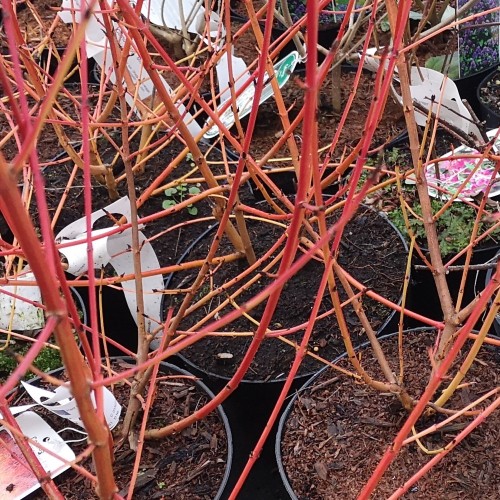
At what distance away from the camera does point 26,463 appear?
4.00ft

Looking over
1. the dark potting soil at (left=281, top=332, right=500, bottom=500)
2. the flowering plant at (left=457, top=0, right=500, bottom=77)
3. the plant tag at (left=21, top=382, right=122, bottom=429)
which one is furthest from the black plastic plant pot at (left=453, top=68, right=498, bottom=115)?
the plant tag at (left=21, top=382, right=122, bottom=429)

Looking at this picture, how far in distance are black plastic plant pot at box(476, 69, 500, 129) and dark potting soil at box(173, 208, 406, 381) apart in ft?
2.05

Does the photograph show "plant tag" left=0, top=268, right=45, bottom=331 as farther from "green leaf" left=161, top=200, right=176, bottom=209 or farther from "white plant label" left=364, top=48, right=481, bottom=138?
"white plant label" left=364, top=48, right=481, bottom=138

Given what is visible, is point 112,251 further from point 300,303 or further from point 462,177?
point 462,177

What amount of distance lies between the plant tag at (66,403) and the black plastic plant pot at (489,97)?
1.60 meters

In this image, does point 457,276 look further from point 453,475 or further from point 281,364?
point 453,475

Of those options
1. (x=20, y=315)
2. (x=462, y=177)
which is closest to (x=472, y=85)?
(x=462, y=177)

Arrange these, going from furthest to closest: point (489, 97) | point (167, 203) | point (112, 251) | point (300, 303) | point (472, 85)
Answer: point (472, 85) < point (489, 97) < point (167, 203) < point (300, 303) < point (112, 251)

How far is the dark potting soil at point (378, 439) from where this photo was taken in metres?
1.15

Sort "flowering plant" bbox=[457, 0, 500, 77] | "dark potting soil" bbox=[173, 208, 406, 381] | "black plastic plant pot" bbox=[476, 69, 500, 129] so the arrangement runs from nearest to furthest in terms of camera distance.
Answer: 1. "dark potting soil" bbox=[173, 208, 406, 381]
2. "black plastic plant pot" bbox=[476, 69, 500, 129]
3. "flowering plant" bbox=[457, 0, 500, 77]

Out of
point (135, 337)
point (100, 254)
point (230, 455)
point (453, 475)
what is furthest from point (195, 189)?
point (453, 475)

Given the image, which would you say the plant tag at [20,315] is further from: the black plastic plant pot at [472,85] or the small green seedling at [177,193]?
the black plastic plant pot at [472,85]

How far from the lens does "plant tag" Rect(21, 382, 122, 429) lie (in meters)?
1.05

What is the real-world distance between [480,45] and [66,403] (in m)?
1.96
